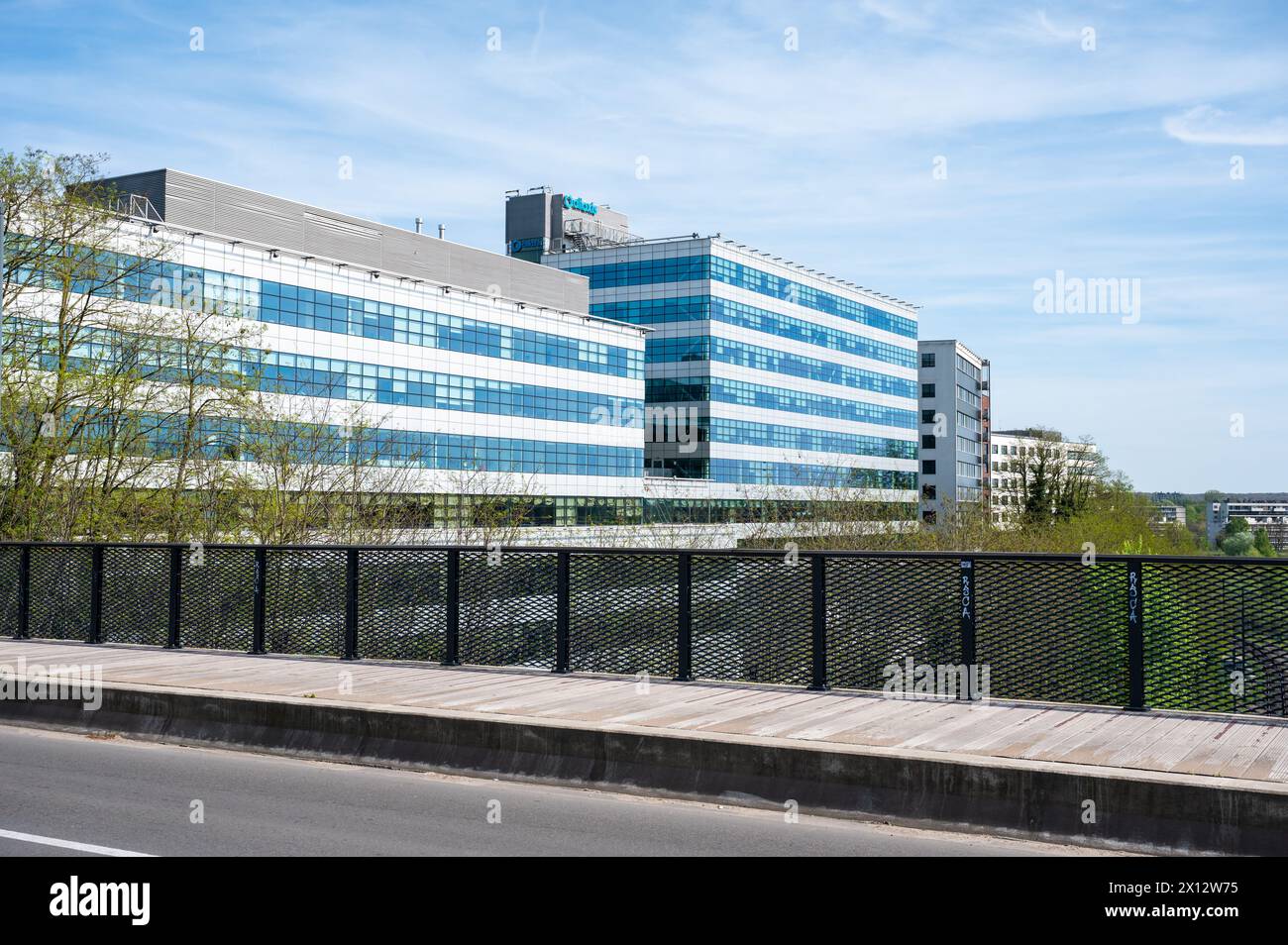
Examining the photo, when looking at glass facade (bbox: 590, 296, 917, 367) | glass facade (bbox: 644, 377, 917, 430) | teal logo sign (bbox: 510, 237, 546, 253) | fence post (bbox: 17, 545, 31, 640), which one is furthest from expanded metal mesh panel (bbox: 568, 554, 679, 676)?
teal logo sign (bbox: 510, 237, 546, 253)

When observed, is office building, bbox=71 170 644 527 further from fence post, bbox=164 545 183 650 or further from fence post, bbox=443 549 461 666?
fence post, bbox=443 549 461 666

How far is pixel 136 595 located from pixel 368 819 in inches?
332

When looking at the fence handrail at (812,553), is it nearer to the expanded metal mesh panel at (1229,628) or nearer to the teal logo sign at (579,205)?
the expanded metal mesh panel at (1229,628)

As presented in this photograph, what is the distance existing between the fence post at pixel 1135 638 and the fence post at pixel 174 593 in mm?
10927

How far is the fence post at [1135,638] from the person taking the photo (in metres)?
9.38

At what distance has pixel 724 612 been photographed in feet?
37.8

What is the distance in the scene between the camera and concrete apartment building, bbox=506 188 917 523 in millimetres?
80562

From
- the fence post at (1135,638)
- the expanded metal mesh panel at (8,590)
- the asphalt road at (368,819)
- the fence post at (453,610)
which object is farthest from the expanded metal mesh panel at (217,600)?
the fence post at (1135,638)

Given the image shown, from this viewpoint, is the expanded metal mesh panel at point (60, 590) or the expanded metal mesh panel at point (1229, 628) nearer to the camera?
the expanded metal mesh panel at point (1229, 628)

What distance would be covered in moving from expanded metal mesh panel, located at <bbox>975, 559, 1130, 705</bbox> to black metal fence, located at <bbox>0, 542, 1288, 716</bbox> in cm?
2

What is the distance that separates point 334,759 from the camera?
400 inches

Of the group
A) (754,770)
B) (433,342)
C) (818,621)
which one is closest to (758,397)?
(433,342)

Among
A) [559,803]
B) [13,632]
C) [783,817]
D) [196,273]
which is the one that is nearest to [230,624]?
[13,632]
